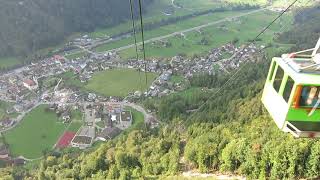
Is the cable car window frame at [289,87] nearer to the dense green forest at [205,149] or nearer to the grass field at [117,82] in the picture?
the dense green forest at [205,149]

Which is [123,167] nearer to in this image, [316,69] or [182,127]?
[182,127]

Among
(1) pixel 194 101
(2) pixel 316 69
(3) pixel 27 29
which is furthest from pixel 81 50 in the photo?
(2) pixel 316 69

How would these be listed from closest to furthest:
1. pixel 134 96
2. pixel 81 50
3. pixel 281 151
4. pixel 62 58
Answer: pixel 281 151 → pixel 134 96 → pixel 62 58 → pixel 81 50

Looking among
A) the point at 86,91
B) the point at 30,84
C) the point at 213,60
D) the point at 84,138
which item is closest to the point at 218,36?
the point at 213,60

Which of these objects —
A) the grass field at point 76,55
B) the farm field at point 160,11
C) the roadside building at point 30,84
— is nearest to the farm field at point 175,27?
the grass field at point 76,55

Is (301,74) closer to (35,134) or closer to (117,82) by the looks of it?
(35,134)

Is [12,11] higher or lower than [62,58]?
higher
